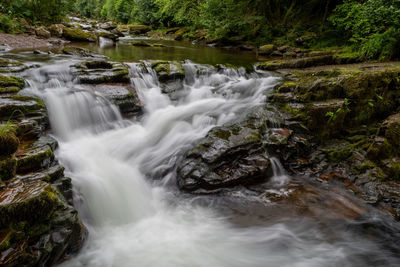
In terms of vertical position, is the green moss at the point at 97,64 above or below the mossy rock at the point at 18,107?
above

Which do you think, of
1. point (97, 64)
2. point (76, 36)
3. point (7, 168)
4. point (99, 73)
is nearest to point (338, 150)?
point (7, 168)

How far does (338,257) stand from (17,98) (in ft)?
18.2

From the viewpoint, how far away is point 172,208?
3777 mm

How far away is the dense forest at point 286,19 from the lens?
A: 24.8 feet

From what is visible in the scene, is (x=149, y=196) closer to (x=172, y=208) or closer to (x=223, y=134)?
(x=172, y=208)

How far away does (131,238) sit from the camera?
3164 mm

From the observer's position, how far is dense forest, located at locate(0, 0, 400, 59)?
7.57 meters

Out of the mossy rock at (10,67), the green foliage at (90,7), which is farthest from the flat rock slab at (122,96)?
the green foliage at (90,7)

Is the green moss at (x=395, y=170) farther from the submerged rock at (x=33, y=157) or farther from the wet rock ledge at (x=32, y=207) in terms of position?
the submerged rock at (x=33, y=157)

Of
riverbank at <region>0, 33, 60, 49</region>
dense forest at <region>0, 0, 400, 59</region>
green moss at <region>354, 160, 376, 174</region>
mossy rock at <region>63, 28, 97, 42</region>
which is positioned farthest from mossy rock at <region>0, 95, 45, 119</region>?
mossy rock at <region>63, 28, 97, 42</region>

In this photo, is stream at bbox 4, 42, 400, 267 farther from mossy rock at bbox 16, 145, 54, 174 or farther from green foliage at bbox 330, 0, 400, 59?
green foliage at bbox 330, 0, 400, 59

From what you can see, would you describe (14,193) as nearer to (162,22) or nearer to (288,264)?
(288,264)

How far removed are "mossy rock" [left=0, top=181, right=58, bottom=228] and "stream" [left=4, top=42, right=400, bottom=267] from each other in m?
0.78

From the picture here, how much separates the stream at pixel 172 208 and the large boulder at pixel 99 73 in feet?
0.88
